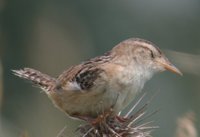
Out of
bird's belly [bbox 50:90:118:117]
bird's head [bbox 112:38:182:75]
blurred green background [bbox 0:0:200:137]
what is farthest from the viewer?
blurred green background [bbox 0:0:200:137]

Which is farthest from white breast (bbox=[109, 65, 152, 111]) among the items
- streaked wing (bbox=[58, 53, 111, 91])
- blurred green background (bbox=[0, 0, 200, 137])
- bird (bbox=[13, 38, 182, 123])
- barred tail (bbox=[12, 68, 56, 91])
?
barred tail (bbox=[12, 68, 56, 91])

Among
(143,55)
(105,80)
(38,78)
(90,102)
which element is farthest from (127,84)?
(38,78)

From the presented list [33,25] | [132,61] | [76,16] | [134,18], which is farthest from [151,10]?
[132,61]

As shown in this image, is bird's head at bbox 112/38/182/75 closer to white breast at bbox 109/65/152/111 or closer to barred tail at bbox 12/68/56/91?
white breast at bbox 109/65/152/111

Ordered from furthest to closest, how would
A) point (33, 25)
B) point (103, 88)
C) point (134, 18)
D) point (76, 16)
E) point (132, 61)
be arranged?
point (134, 18)
point (76, 16)
point (33, 25)
point (132, 61)
point (103, 88)

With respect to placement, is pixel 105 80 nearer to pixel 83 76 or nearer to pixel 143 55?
pixel 83 76

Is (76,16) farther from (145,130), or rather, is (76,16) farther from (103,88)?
(145,130)
